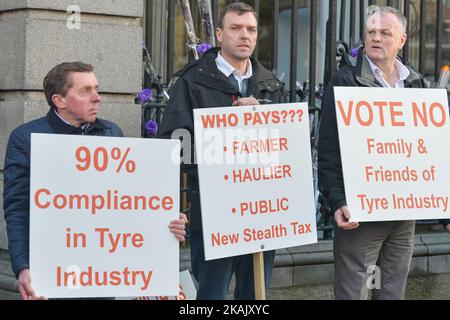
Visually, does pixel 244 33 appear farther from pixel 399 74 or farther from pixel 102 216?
pixel 102 216

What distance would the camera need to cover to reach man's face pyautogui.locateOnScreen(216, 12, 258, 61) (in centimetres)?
570

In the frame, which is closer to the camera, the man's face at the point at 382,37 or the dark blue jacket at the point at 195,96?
the dark blue jacket at the point at 195,96

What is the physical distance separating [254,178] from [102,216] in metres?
0.94

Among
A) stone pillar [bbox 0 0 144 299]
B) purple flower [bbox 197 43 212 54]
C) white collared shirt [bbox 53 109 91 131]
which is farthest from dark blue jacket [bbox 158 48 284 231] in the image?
purple flower [bbox 197 43 212 54]

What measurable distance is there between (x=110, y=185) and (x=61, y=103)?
445 millimetres

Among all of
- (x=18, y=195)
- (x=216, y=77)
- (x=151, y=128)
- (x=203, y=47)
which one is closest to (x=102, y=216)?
(x=18, y=195)

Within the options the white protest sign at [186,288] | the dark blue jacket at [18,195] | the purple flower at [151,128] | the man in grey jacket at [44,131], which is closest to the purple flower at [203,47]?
the purple flower at [151,128]

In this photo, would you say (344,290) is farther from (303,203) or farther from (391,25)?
(391,25)

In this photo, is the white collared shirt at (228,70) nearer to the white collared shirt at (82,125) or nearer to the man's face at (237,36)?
the man's face at (237,36)

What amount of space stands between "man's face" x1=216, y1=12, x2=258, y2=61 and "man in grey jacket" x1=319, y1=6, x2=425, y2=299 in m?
0.56

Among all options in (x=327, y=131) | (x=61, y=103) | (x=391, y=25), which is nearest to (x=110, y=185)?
(x=61, y=103)

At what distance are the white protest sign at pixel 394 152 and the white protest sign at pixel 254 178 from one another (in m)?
0.28

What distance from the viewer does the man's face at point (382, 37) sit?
5.90 meters

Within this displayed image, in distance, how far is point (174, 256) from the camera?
5.08 metres
